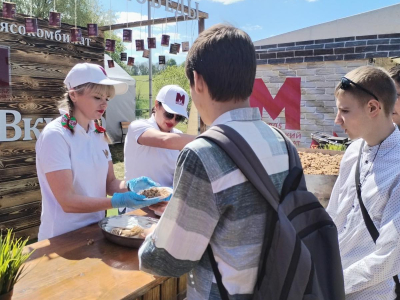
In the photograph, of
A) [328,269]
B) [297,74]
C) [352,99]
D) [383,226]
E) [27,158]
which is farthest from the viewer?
[297,74]

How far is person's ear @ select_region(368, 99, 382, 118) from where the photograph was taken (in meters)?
1.66

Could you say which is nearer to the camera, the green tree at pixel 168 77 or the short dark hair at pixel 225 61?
the short dark hair at pixel 225 61

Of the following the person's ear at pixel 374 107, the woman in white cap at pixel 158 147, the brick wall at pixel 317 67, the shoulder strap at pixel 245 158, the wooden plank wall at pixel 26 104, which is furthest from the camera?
the brick wall at pixel 317 67

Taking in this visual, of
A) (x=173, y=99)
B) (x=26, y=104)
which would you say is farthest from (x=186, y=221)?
(x=26, y=104)

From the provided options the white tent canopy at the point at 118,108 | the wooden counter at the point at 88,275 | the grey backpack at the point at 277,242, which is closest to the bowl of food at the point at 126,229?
the wooden counter at the point at 88,275

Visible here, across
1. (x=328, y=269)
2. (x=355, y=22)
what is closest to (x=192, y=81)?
(x=328, y=269)

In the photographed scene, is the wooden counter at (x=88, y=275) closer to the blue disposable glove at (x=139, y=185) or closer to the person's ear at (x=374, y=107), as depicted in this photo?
the blue disposable glove at (x=139, y=185)

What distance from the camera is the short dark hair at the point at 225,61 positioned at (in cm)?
102

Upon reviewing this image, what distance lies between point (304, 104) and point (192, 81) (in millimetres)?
6159

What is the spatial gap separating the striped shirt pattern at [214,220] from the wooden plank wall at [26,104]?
4092mm

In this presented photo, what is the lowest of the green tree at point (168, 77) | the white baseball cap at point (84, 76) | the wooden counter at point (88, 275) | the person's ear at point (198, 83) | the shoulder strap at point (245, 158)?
the wooden counter at point (88, 275)

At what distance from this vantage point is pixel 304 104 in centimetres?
685

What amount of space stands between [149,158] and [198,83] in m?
1.87

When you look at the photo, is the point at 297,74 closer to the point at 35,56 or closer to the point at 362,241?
the point at 35,56
